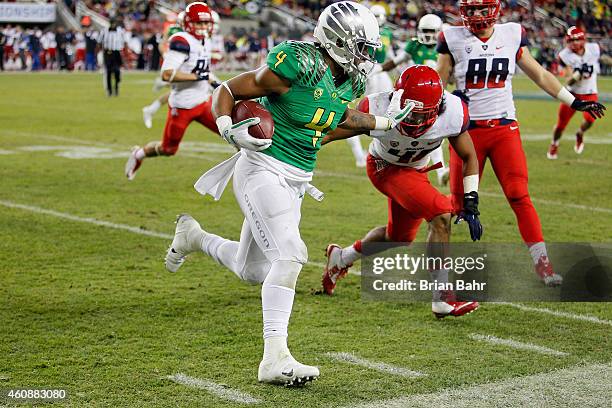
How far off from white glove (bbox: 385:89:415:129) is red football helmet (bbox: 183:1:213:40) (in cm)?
485

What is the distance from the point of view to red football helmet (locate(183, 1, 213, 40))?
373 inches

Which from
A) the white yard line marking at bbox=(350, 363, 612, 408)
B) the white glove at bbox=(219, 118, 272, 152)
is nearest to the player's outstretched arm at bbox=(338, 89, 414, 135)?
the white glove at bbox=(219, 118, 272, 152)

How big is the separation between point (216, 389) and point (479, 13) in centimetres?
329

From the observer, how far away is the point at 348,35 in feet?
14.1

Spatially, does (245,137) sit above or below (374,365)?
above

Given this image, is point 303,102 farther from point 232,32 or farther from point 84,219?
point 232,32

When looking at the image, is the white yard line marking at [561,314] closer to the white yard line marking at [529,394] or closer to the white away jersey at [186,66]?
the white yard line marking at [529,394]

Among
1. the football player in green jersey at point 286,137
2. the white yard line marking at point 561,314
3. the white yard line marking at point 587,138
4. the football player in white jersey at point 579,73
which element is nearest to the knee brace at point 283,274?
the football player in green jersey at point 286,137

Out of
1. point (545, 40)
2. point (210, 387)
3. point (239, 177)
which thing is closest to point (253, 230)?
point (239, 177)

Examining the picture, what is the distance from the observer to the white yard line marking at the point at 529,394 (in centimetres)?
384

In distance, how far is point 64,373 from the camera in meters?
4.17

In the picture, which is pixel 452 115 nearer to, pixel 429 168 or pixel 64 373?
pixel 429 168

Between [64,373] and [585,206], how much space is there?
5698 mm

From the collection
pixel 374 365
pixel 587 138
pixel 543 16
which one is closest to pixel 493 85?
pixel 374 365
